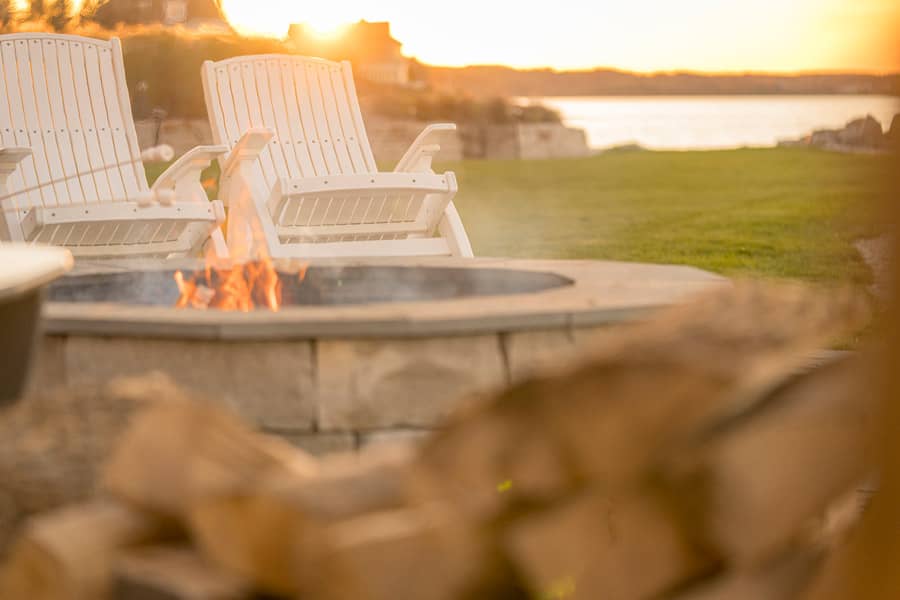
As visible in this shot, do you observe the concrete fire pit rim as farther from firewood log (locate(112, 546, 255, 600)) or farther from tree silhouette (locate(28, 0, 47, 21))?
tree silhouette (locate(28, 0, 47, 21))

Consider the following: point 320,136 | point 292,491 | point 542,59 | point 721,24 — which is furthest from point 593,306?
point 542,59

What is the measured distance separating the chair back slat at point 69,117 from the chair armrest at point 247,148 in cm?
48

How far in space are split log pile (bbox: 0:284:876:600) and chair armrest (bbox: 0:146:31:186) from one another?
11.6 feet

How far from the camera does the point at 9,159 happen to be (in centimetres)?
456

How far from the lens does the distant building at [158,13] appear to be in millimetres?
18516

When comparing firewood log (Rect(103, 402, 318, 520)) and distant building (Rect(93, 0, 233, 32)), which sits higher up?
firewood log (Rect(103, 402, 318, 520))

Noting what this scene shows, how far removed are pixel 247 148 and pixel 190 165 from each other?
10.0 inches

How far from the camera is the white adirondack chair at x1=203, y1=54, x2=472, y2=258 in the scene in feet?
15.8

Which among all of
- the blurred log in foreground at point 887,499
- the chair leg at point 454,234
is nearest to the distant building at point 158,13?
the chair leg at point 454,234

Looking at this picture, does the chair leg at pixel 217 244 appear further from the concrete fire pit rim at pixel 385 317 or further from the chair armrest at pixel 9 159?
the concrete fire pit rim at pixel 385 317

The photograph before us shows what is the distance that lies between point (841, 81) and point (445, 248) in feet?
12.7

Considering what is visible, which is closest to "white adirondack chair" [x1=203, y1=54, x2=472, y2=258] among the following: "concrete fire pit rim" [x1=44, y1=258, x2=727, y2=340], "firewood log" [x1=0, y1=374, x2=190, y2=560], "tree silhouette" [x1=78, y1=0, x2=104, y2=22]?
"concrete fire pit rim" [x1=44, y1=258, x2=727, y2=340]

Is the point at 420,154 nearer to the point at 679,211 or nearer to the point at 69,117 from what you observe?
the point at 69,117

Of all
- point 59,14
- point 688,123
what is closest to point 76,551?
point 59,14
